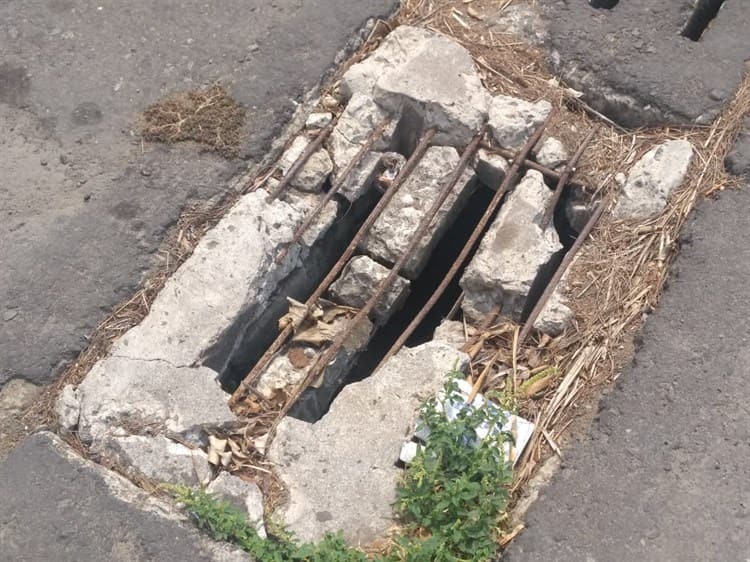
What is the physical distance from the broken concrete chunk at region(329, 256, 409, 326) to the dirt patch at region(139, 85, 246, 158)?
28.5 inches

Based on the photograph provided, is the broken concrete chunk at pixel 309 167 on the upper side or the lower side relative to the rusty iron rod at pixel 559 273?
upper

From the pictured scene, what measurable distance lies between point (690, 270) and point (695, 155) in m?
0.59

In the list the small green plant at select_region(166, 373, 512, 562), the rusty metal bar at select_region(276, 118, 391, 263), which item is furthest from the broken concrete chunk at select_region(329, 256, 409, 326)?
the small green plant at select_region(166, 373, 512, 562)

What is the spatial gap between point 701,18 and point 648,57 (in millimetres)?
635

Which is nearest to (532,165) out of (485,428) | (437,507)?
(485,428)

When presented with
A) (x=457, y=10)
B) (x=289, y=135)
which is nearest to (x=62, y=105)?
(x=289, y=135)

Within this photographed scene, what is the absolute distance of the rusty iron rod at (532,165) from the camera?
12.1 feet

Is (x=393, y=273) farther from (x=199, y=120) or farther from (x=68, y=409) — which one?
(x=68, y=409)

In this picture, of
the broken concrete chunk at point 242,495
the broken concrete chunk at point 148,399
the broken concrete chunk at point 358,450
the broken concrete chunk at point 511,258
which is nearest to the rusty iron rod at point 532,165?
the broken concrete chunk at point 511,258

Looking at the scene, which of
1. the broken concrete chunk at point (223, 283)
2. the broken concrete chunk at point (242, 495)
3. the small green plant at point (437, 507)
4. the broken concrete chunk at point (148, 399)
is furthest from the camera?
the broken concrete chunk at point (223, 283)

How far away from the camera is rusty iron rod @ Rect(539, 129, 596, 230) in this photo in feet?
11.8

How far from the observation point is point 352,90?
3.82m

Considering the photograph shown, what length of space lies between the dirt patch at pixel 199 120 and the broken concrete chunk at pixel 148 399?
105cm

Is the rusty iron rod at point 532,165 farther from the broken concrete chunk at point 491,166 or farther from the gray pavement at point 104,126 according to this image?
the gray pavement at point 104,126
